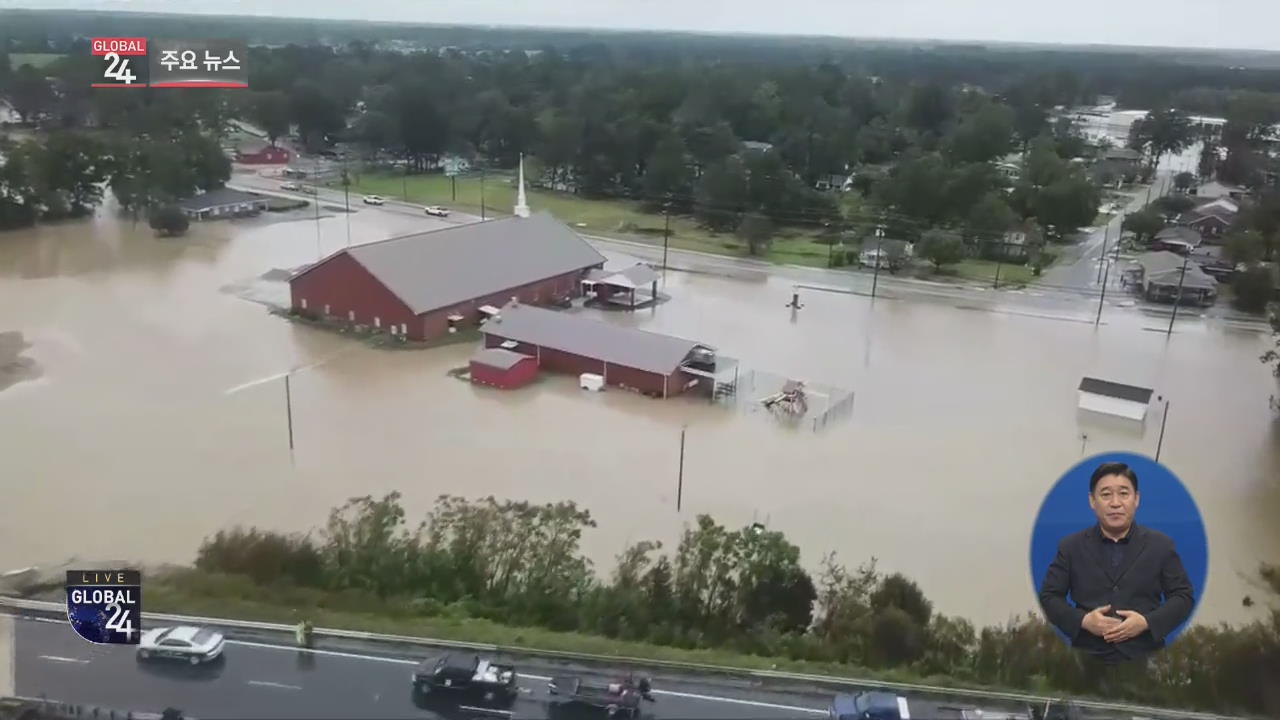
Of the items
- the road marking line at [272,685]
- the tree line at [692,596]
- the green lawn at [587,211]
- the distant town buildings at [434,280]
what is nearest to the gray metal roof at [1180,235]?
the green lawn at [587,211]

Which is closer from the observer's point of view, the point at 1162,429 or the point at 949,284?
the point at 1162,429

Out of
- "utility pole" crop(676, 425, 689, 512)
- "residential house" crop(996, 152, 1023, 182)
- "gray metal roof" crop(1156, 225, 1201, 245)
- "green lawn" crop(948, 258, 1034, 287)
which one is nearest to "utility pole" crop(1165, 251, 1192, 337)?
"green lawn" crop(948, 258, 1034, 287)

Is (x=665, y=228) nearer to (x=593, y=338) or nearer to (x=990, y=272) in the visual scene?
(x=990, y=272)

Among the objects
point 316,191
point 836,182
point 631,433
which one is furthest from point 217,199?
point 836,182

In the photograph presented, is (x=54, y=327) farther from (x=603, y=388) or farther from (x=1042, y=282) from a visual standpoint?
(x=1042, y=282)

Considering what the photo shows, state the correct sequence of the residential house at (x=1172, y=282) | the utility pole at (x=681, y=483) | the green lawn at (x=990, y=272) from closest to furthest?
the utility pole at (x=681, y=483) < the residential house at (x=1172, y=282) < the green lawn at (x=990, y=272)

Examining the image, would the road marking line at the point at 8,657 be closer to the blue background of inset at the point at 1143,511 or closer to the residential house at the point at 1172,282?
the blue background of inset at the point at 1143,511
